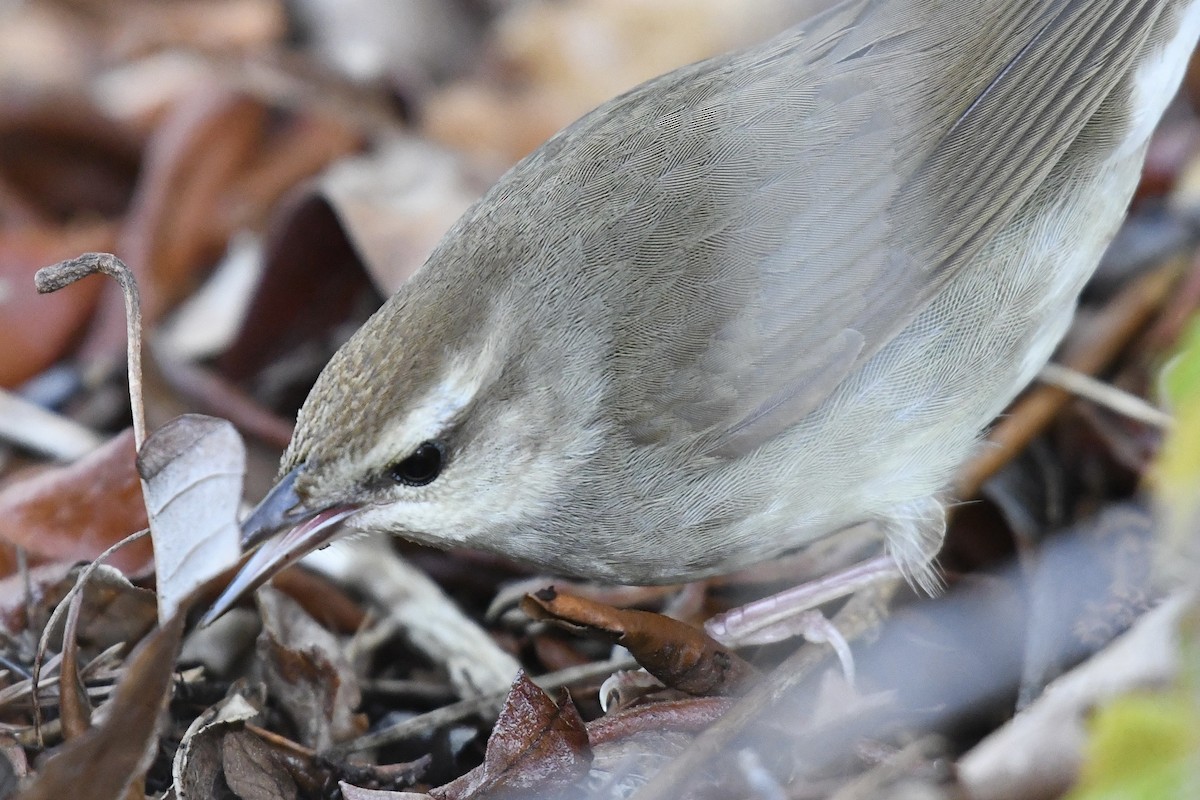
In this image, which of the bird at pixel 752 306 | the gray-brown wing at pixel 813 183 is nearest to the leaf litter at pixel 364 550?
the bird at pixel 752 306

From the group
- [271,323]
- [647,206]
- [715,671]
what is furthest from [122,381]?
[715,671]

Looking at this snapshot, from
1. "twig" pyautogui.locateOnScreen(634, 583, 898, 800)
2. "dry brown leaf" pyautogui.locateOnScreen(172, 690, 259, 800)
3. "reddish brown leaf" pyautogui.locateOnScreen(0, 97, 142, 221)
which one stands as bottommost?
"twig" pyautogui.locateOnScreen(634, 583, 898, 800)

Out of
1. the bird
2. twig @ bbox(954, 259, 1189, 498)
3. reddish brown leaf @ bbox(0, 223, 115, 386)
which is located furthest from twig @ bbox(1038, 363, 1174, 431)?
reddish brown leaf @ bbox(0, 223, 115, 386)

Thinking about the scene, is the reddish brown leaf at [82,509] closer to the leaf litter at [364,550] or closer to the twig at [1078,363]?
the leaf litter at [364,550]

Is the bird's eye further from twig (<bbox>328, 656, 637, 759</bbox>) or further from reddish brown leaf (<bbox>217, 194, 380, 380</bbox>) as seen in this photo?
reddish brown leaf (<bbox>217, 194, 380, 380</bbox>)

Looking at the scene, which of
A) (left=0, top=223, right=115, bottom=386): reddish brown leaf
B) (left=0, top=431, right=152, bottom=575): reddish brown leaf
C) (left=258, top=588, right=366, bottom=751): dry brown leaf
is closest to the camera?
(left=258, top=588, right=366, bottom=751): dry brown leaf

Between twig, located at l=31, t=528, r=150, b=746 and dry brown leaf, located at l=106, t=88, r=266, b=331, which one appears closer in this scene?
twig, located at l=31, t=528, r=150, b=746

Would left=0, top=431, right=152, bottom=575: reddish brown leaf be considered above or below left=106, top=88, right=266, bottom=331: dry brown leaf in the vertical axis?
below
